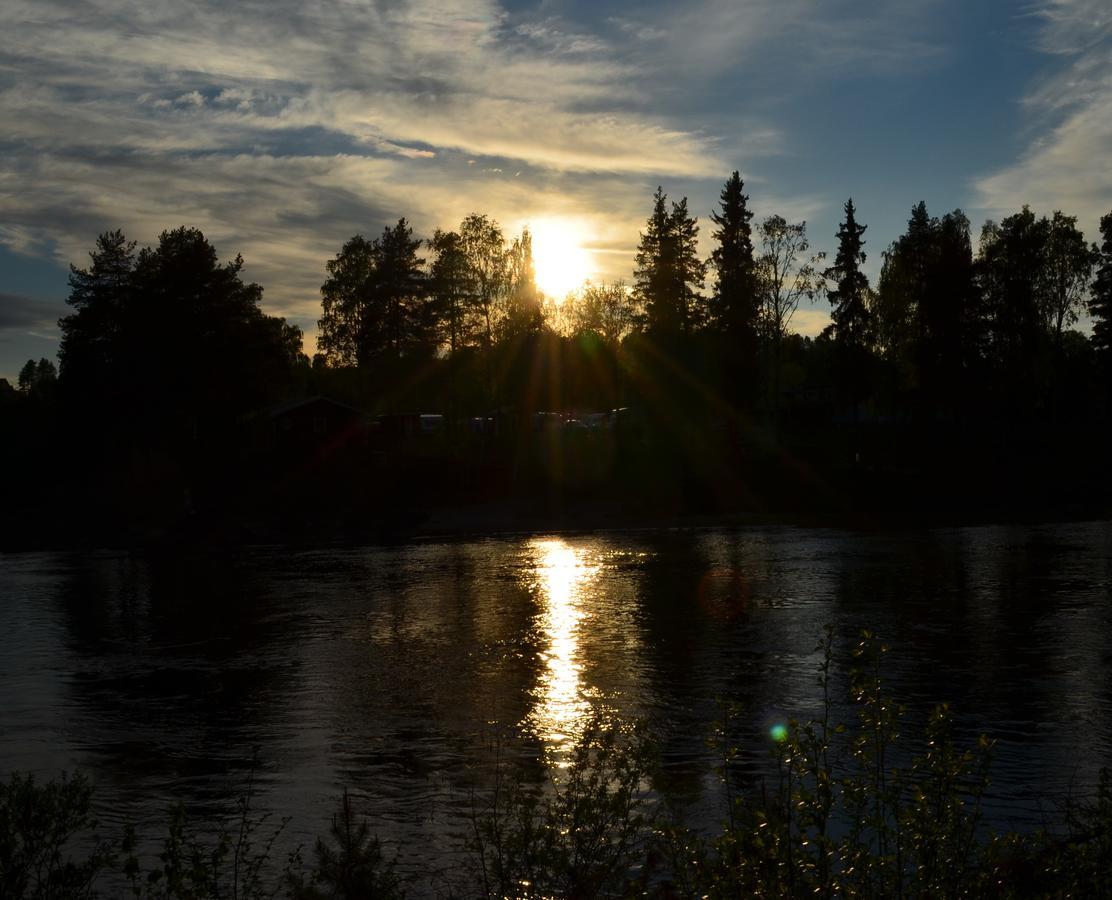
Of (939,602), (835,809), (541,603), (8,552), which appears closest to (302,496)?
(8,552)

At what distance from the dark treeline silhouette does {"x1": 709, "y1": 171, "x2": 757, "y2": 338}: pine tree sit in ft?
0.55

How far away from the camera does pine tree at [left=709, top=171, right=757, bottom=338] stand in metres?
69.9

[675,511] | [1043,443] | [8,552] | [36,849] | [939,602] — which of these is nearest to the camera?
[36,849]

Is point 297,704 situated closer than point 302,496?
Yes

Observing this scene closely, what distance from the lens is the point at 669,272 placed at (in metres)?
79.3

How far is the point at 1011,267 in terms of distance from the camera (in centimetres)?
7931

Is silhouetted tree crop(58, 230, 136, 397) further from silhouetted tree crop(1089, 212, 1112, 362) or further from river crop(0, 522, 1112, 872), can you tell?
silhouetted tree crop(1089, 212, 1112, 362)

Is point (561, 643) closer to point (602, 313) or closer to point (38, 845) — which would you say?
point (38, 845)

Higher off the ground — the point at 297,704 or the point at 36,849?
the point at 36,849

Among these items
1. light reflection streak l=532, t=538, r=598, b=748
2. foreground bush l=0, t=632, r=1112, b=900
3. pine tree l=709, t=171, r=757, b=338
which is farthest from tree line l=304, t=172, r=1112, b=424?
foreground bush l=0, t=632, r=1112, b=900

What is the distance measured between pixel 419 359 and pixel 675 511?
95.1ft

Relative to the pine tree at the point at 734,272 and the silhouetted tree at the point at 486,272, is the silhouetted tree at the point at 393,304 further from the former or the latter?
the pine tree at the point at 734,272

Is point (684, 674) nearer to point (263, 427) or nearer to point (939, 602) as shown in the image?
point (939, 602)

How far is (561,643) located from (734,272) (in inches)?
2061
